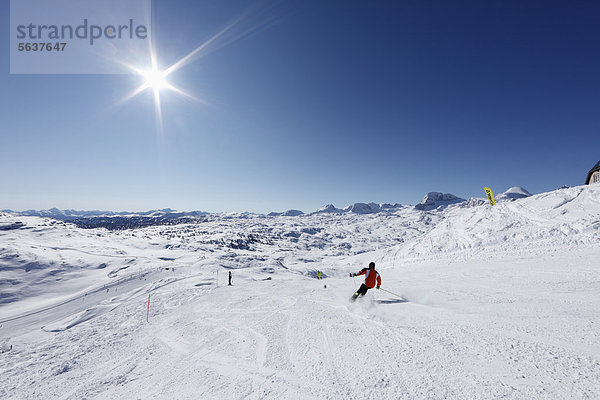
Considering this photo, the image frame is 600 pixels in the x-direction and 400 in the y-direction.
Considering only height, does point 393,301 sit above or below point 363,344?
below

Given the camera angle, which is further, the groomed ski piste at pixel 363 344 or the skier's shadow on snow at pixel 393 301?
the skier's shadow on snow at pixel 393 301

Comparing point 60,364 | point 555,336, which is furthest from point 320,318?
point 60,364

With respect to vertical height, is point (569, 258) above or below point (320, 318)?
above

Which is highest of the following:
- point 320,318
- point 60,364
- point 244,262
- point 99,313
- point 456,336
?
point 456,336

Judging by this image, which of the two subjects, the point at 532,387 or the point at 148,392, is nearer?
the point at 532,387

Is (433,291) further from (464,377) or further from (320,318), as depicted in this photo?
(464,377)

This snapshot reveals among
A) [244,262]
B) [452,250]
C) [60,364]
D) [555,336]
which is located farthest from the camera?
[244,262]

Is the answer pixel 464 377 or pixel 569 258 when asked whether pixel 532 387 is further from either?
pixel 569 258

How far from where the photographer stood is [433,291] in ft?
31.3

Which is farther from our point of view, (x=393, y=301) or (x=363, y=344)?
(x=393, y=301)

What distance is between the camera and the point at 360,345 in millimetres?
5422

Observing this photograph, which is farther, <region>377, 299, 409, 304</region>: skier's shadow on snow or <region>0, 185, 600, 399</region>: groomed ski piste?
<region>377, 299, 409, 304</region>: skier's shadow on snow

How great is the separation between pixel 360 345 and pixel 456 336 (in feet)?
7.20

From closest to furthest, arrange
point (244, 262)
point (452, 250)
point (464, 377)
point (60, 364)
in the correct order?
point (464, 377), point (60, 364), point (452, 250), point (244, 262)
